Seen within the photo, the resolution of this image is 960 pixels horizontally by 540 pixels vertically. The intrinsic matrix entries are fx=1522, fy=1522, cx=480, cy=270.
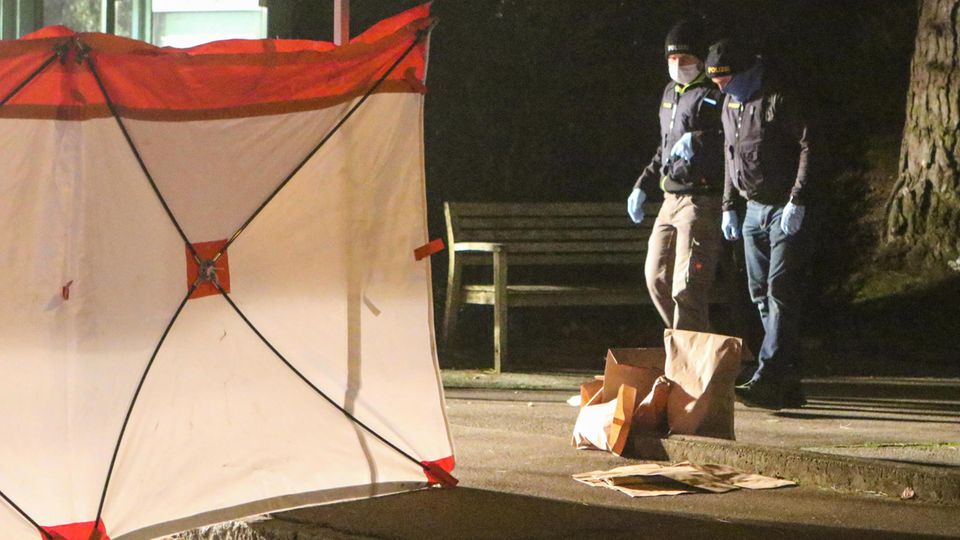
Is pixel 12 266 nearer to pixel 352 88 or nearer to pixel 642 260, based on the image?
pixel 352 88

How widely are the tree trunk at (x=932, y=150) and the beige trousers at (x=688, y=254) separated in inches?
168

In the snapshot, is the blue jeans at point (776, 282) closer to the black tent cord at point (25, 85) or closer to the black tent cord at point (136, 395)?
the black tent cord at point (136, 395)

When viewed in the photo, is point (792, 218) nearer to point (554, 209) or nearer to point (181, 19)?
point (554, 209)

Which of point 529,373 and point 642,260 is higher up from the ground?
point 642,260

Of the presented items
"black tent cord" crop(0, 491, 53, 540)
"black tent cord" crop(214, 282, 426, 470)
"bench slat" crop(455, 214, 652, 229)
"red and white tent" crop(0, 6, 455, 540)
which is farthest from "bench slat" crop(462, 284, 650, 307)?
"black tent cord" crop(0, 491, 53, 540)

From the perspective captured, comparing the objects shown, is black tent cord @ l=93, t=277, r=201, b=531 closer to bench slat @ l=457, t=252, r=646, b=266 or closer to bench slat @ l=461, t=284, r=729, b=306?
bench slat @ l=461, t=284, r=729, b=306

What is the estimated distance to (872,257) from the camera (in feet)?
40.5

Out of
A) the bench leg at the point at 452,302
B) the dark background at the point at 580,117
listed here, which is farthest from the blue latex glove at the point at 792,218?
the dark background at the point at 580,117

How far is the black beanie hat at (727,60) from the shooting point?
8.08m

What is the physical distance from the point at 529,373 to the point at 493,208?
1.69m

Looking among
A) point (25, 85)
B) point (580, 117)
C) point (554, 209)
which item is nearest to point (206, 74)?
point (25, 85)

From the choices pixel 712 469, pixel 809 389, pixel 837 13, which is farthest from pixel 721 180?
pixel 837 13

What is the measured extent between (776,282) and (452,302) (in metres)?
3.07

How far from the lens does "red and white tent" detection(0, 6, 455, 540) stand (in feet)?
15.9
